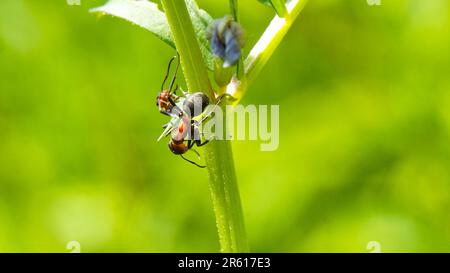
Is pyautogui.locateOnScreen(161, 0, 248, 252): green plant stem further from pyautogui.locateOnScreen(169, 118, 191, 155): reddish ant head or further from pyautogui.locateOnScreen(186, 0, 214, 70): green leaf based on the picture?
pyautogui.locateOnScreen(169, 118, 191, 155): reddish ant head

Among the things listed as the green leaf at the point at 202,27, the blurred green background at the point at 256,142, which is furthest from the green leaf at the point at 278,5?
the blurred green background at the point at 256,142

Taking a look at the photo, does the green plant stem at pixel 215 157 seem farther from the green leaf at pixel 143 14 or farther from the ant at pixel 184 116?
the green leaf at pixel 143 14

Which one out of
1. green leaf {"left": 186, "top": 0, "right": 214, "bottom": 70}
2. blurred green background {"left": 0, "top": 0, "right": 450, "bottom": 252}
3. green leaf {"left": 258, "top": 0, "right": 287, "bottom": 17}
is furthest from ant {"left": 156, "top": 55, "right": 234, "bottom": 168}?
blurred green background {"left": 0, "top": 0, "right": 450, "bottom": 252}

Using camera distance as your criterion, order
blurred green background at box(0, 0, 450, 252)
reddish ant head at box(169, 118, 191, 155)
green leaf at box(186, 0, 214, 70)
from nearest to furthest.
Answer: green leaf at box(186, 0, 214, 70) → reddish ant head at box(169, 118, 191, 155) → blurred green background at box(0, 0, 450, 252)

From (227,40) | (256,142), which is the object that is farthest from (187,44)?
(256,142)

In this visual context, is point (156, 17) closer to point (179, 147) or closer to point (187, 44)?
point (187, 44)

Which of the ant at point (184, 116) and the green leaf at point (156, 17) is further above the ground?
the green leaf at point (156, 17)

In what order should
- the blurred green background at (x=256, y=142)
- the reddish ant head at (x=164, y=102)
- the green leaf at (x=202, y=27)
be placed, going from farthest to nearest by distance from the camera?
the blurred green background at (x=256, y=142), the reddish ant head at (x=164, y=102), the green leaf at (x=202, y=27)

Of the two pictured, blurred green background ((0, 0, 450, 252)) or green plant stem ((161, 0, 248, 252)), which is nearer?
green plant stem ((161, 0, 248, 252))
